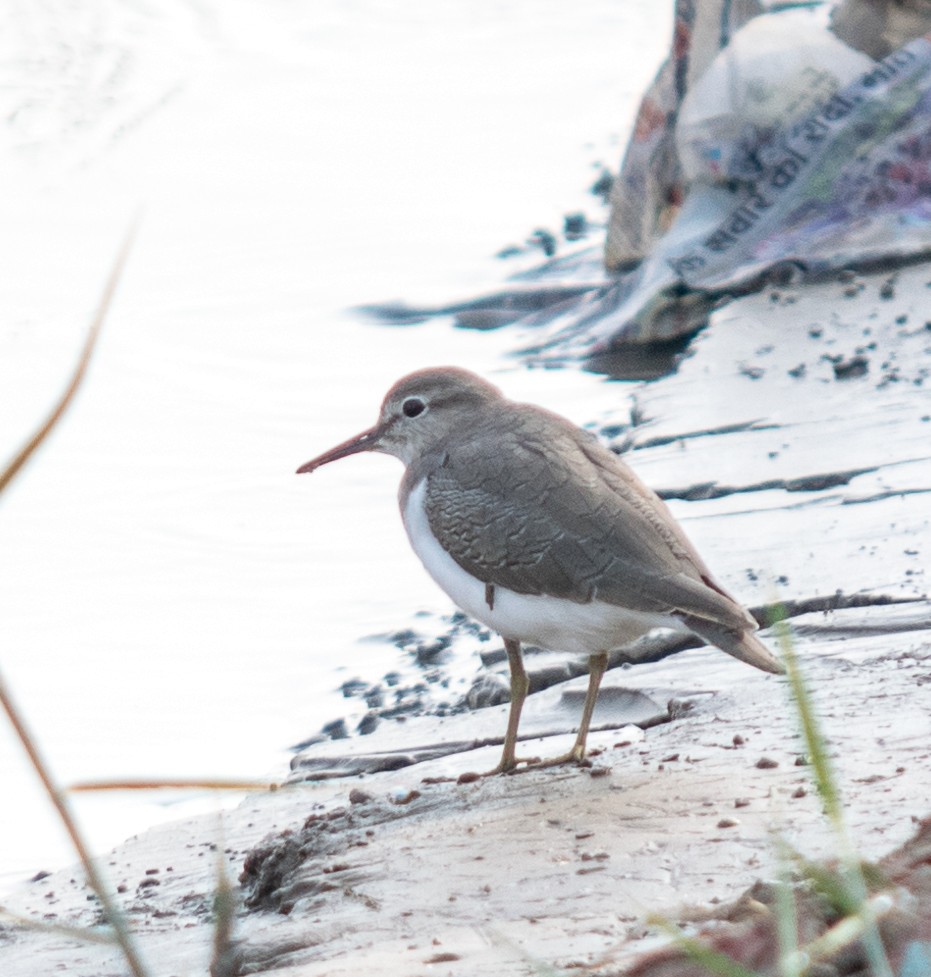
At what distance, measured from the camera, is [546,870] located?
2.89 meters

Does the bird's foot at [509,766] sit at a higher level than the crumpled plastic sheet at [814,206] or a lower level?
lower

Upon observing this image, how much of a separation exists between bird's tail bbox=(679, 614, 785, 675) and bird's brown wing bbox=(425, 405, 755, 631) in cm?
2

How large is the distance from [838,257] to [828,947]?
5545mm

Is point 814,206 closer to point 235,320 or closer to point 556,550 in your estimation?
point 235,320

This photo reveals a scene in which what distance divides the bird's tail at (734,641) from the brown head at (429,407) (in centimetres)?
98

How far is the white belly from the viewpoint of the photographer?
3471mm

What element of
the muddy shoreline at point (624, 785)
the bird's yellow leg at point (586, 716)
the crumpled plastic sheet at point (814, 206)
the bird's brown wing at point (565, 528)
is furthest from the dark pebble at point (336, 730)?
the crumpled plastic sheet at point (814, 206)

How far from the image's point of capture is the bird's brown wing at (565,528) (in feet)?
11.1

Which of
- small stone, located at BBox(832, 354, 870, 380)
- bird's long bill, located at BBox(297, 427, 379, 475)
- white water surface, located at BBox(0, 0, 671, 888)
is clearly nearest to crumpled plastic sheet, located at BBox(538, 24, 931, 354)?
white water surface, located at BBox(0, 0, 671, 888)

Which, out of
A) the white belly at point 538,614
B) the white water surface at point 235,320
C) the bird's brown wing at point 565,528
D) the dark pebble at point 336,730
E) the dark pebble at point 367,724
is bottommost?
the dark pebble at point 336,730

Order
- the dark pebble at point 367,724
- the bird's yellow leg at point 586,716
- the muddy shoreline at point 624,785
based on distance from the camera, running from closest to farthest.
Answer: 1. the muddy shoreline at point 624,785
2. the bird's yellow leg at point 586,716
3. the dark pebble at point 367,724

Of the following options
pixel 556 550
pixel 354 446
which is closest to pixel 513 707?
pixel 556 550

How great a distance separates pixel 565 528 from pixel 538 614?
0.20 metres

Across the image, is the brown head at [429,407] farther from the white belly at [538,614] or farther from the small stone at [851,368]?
the small stone at [851,368]
